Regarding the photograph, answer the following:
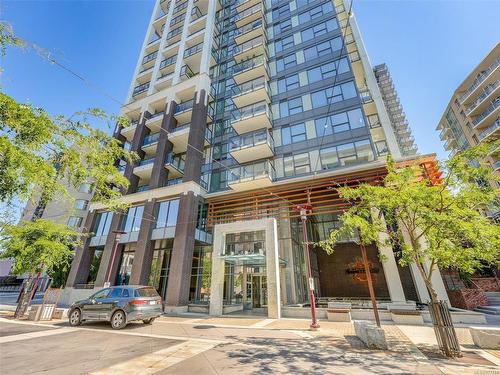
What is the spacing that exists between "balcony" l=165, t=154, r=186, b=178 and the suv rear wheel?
15995 mm

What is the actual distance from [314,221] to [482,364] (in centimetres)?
1938

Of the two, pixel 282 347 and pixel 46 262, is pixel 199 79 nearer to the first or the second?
pixel 46 262

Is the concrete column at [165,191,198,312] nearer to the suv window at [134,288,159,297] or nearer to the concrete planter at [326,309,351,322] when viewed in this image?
the suv window at [134,288,159,297]

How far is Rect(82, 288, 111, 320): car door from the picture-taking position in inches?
439

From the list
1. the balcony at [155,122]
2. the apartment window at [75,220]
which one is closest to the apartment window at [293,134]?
the balcony at [155,122]

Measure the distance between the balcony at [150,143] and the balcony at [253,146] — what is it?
985cm

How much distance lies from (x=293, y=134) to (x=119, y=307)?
62.8 ft

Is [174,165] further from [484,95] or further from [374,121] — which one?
[484,95]

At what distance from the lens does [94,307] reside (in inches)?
444

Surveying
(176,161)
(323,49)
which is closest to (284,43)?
(323,49)

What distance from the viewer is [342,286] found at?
23.5m

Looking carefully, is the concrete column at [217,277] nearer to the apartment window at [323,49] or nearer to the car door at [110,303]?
the car door at [110,303]

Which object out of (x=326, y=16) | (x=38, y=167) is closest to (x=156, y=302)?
(x=38, y=167)

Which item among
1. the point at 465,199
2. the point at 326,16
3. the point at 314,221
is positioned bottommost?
the point at 465,199
